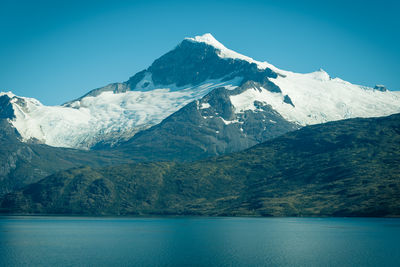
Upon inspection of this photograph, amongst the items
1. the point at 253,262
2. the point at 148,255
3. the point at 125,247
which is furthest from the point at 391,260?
the point at 125,247

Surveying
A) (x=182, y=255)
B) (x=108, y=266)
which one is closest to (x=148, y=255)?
(x=182, y=255)

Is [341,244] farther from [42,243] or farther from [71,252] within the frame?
[42,243]

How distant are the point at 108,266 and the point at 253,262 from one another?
42278 millimetres

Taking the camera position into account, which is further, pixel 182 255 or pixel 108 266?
pixel 182 255

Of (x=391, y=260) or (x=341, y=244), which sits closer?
(x=391, y=260)

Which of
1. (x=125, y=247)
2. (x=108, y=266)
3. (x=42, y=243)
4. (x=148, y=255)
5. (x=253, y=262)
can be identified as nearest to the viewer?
(x=108, y=266)

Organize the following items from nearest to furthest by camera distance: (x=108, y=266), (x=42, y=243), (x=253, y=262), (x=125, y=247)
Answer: (x=108, y=266) < (x=253, y=262) < (x=125, y=247) < (x=42, y=243)

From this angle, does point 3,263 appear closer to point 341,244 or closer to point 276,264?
point 276,264

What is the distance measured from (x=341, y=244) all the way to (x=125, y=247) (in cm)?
8312

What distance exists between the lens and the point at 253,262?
14775cm

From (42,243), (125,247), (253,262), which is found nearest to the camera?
(253,262)

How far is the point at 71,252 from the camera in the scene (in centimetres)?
16900

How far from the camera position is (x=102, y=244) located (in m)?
196

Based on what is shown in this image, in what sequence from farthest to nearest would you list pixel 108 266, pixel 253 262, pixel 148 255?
pixel 148 255 < pixel 253 262 < pixel 108 266
